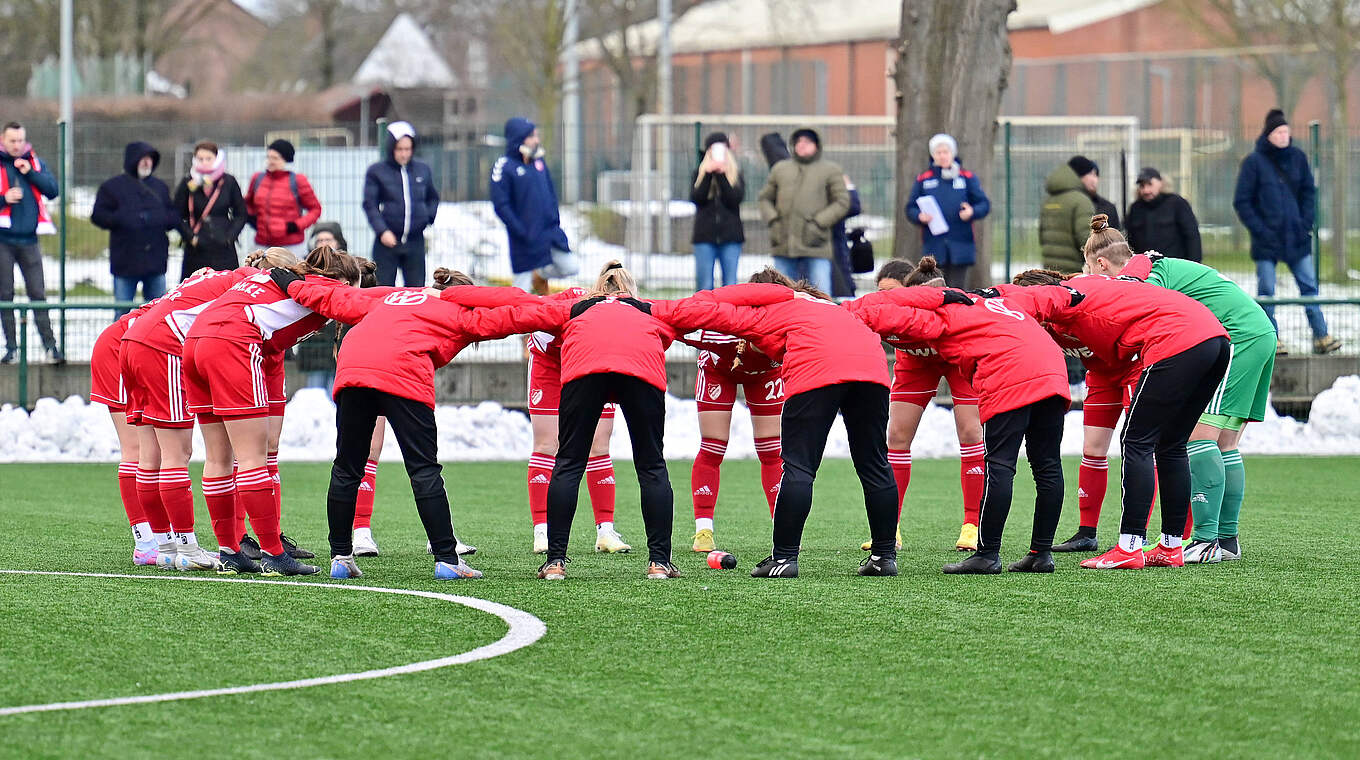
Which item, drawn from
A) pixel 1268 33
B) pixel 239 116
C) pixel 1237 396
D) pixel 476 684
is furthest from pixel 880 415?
pixel 239 116

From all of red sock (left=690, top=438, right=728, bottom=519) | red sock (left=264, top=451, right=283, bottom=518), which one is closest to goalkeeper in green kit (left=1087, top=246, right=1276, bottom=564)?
red sock (left=690, top=438, right=728, bottom=519)

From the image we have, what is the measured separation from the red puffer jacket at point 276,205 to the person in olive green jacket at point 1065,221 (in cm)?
661

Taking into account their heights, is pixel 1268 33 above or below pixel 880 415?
above

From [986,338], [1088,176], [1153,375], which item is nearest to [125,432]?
[986,338]

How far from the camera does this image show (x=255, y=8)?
5459 cm

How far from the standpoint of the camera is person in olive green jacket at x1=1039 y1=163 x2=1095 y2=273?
16.0 meters

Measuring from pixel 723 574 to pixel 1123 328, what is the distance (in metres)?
2.36

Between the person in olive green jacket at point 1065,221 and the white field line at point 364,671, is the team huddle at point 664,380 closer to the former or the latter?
the white field line at point 364,671

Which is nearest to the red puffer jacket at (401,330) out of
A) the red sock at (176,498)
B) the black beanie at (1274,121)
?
the red sock at (176,498)

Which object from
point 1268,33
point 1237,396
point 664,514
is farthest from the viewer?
point 1268,33

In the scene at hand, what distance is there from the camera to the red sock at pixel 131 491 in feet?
30.5

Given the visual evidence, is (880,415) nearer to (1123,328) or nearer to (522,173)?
(1123,328)

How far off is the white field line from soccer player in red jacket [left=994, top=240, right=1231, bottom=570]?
311 centimetres

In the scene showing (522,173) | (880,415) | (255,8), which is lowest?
(880,415)
